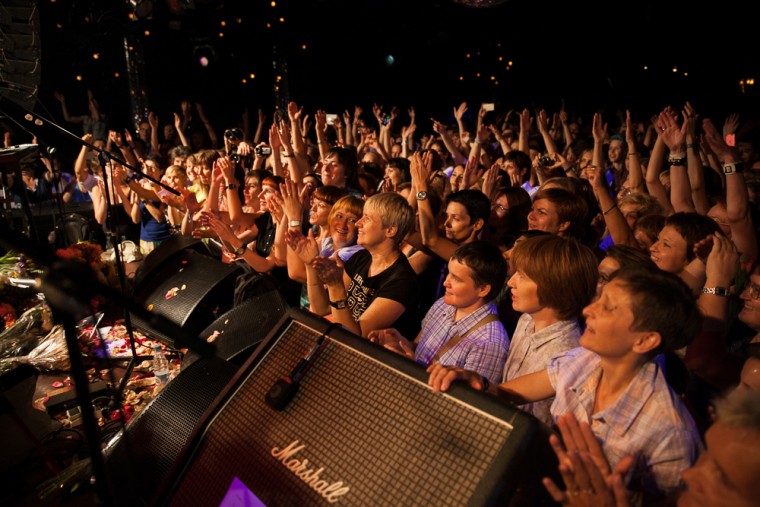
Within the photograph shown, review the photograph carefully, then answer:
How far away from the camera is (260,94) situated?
13250 mm

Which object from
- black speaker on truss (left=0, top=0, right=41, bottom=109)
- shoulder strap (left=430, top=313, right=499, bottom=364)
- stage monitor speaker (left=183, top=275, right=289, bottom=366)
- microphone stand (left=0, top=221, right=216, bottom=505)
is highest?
black speaker on truss (left=0, top=0, right=41, bottom=109)

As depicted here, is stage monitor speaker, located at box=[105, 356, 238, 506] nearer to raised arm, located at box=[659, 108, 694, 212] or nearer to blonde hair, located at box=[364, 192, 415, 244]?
blonde hair, located at box=[364, 192, 415, 244]

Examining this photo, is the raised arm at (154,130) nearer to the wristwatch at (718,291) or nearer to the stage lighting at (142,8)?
the stage lighting at (142,8)

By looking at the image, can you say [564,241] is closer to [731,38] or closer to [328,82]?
[731,38]

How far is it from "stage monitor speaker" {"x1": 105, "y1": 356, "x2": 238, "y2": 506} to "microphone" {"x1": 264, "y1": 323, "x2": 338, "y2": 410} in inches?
24.4

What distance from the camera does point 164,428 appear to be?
Answer: 6.06ft

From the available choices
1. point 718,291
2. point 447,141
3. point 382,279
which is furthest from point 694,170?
point 447,141

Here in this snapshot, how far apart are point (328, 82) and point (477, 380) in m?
13.8

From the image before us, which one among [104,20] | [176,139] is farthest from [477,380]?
[104,20]

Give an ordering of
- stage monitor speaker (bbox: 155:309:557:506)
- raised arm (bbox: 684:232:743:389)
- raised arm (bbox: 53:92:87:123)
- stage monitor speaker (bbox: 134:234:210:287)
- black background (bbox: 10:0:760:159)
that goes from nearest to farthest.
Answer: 1. stage monitor speaker (bbox: 155:309:557:506)
2. raised arm (bbox: 684:232:743:389)
3. stage monitor speaker (bbox: 134:234:210:287)
4. raised arm (bbox: 53:92:87:123)
5. black background (bbox: 10:0:760:159)

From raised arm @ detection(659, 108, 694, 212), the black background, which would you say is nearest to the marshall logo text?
raised arm @ detection(659, 108, 694, 212)

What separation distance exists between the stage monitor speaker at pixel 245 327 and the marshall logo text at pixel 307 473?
1154 mm

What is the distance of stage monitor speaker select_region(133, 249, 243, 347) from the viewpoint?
319cm

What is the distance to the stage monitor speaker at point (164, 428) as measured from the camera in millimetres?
1741
